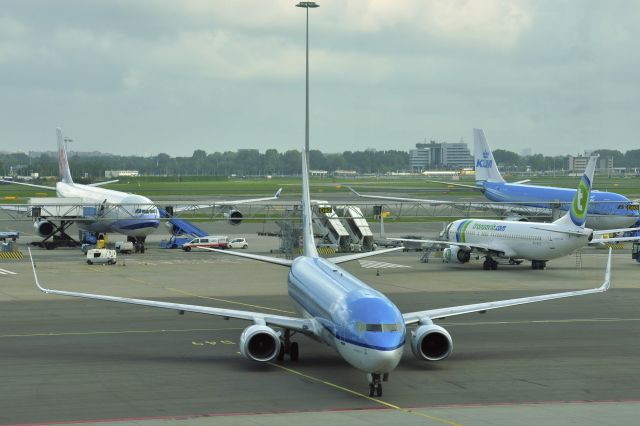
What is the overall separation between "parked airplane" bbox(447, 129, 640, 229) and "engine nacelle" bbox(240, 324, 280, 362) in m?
67.5

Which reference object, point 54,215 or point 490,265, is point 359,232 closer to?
point 490,265

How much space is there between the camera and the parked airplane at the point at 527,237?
232 feet

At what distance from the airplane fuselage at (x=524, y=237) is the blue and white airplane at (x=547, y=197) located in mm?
18866

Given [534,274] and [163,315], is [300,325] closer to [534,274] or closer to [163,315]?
[163,315]

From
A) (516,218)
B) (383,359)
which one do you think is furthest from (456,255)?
(383,359)

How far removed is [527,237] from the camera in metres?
75.4

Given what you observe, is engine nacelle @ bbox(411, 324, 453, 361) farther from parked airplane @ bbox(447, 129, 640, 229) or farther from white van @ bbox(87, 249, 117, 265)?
parked airplane @ bbox(447, 129, 640, 229)

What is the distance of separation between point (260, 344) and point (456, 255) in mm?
49193

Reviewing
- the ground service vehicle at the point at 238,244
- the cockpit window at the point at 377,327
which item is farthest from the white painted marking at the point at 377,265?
the cockpit window at the point at 377,327

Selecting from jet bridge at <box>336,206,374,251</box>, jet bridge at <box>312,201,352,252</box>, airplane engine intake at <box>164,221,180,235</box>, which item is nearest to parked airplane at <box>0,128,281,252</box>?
airplane engine intake at <box>164,221,180,235</box>

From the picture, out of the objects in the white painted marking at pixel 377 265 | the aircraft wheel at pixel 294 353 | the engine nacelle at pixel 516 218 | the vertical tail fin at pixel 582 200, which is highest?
the vertical tail fin at pixel 582 200

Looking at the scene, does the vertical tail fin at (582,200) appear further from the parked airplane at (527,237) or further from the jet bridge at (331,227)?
the jet bridge at (331,227)

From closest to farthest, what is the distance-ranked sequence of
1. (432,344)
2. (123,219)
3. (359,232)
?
1. (432,344)
2. (123,219)
3. (359,232)

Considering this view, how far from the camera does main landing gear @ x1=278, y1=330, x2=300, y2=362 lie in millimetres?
37281
